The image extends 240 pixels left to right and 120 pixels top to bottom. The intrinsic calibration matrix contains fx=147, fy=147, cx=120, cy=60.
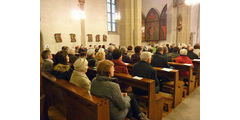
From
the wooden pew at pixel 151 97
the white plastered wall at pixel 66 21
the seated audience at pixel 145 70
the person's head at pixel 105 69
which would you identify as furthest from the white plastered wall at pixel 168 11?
the person's head at pixel 105 69

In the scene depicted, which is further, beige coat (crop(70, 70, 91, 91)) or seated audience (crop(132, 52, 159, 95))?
seated audience (crop(132, 52, 159, 95))

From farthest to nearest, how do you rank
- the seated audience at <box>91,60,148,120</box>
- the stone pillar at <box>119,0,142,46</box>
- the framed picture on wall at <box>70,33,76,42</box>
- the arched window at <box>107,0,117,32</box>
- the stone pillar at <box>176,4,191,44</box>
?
1. the arched window at <box>107,0,117,32</box>
2. the stone pillar at <box>176,4,191,44</box>
3. the framed picture on wall at <box>70,33,76,42</box>
4. the stone pillar at <box>119,0,142,46</box>
5. the seated audience at <box>91,60,148,120</box>

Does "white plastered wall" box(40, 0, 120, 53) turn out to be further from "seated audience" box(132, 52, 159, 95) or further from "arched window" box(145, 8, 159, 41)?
"seated audience" box(132, 52, 159, 95)

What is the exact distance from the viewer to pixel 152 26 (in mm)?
17328

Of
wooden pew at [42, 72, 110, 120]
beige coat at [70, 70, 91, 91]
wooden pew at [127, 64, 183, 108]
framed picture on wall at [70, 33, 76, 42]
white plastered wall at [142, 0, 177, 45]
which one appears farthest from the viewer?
white plastered wall at [142, 0, 177, 45]

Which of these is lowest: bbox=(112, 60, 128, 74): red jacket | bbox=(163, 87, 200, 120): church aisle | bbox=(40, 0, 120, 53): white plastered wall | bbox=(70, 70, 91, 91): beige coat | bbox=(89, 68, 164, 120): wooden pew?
bbox=(163, 87, 200, 120): church aisle

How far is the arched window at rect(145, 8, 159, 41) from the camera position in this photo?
661 inches

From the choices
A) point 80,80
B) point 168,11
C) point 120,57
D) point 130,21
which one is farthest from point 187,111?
point 168,11

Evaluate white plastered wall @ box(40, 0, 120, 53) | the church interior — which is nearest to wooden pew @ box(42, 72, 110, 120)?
the church interior

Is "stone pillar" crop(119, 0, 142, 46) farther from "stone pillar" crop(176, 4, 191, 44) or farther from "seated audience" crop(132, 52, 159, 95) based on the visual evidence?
"seated audience" crop(132, 52, 159, 95)

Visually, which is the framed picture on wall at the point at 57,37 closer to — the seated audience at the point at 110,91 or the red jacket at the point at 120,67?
the red jacket at the point at 120,67

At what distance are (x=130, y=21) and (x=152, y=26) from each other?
8.52 metres

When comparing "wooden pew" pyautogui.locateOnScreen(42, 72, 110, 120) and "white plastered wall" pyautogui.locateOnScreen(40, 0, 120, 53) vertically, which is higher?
"white plastered wall" pyautogui.locateOnScreen(40, 0, 120, 53)

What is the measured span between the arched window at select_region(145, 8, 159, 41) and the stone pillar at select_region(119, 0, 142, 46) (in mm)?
7773
